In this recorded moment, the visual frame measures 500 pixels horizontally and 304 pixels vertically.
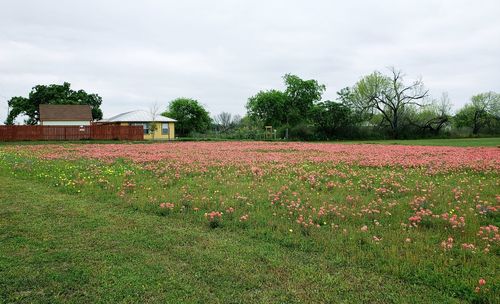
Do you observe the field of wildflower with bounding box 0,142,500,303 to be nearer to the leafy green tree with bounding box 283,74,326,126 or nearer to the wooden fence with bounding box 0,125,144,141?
the wooden fence with bounding box 0,125,144,141

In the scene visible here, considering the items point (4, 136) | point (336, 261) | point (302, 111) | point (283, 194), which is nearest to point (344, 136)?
point (302, 111)

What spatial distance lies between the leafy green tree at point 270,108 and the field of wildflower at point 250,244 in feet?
261

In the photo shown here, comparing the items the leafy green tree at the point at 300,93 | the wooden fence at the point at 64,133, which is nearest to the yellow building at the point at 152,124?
the wooden fence at the point at 64,133

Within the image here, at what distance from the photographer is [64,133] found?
1762 inches

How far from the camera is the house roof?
6518cm

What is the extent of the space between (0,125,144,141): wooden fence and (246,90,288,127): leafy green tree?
45.2m

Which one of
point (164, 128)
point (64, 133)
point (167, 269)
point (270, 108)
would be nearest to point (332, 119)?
point (164, 128)

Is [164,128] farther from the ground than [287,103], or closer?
closer

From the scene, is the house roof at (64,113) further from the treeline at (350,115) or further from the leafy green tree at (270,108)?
the leafy green tree at (270,108)

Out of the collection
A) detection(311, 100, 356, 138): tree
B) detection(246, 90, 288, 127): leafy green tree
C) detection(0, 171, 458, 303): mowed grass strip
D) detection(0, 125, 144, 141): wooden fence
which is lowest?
detection(0, 171, 458, 303): mowed grass strip

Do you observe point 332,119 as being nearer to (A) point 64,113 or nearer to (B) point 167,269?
(A) point 64,113

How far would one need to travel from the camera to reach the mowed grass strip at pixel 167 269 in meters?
3.70

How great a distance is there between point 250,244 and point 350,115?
191ft

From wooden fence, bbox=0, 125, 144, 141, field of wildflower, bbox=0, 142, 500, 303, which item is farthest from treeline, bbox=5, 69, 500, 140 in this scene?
field of wildflower, bbox=0, 142, 500, 303
